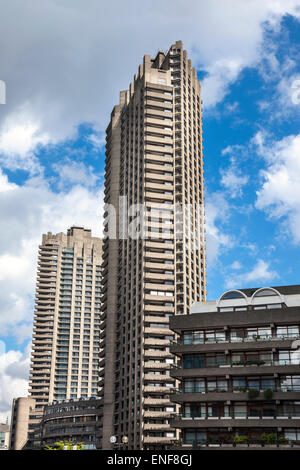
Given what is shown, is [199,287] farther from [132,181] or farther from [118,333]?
[132,181]

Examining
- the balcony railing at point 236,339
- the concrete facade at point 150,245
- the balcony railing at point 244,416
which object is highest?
the concrete facade at point 150,245

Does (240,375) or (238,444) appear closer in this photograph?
(238,444)

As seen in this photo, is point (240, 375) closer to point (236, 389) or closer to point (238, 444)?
point (236, 389)

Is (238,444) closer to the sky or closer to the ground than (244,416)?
closer to the ground

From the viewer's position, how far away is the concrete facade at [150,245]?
372 ft

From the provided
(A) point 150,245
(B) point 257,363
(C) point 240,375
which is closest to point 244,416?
(C) point 240,375

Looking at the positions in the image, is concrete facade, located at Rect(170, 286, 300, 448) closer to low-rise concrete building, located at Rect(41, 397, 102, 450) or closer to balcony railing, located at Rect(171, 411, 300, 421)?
balcony railing, located at Rect(171, 411, 300, 421)

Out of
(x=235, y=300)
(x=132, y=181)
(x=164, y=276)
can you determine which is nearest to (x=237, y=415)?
(x=235, y=300)

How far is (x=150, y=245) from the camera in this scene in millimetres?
125500

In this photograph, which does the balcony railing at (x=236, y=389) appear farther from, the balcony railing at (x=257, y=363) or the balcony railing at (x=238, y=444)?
the balcony railing at (x=238, y=444)

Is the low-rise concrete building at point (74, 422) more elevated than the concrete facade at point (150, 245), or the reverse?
the concrete facade at point (150, 245)

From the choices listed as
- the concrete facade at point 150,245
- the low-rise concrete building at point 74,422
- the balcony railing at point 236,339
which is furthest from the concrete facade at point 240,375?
the low-rise concrete building at point 74,422

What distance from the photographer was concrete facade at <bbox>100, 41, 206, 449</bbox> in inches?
4464
